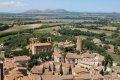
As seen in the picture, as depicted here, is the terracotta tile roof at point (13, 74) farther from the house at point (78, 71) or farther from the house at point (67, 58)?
the house at point (67, 58)

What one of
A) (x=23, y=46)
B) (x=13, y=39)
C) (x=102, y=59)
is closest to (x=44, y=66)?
(x=102, y=59)

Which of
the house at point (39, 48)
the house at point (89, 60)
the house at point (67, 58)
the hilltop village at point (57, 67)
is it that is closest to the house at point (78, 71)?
the hilltop village at point (57, 67)

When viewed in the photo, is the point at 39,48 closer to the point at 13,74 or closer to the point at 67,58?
the point at 67,58

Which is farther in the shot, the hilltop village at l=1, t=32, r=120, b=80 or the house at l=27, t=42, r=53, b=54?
the house at l=27, t=42, r=53, b=54

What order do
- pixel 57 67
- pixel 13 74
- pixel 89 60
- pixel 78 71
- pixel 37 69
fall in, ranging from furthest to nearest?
pixel 89 60 < pixel 57 67 < pixel 37 69 < pixel 78 71 < pixel 13 74

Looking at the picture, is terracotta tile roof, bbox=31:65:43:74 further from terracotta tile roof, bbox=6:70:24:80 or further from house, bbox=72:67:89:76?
house, bbox=72:67:89:76

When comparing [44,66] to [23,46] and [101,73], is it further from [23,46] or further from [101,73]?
[23,46]

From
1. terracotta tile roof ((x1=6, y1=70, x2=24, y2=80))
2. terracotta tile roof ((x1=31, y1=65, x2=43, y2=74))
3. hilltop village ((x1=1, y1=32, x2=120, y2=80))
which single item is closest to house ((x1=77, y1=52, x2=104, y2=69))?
hilltop village ((x1=1, y1=32, x2=120, y2=80))

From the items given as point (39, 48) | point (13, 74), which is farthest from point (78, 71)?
point (39, 48)

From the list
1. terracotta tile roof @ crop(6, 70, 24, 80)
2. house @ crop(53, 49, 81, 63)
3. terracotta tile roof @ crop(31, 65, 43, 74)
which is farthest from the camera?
house @ crop(53, 49, 81, 63)

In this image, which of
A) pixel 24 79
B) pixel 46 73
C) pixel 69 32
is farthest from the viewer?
pixel 69 32

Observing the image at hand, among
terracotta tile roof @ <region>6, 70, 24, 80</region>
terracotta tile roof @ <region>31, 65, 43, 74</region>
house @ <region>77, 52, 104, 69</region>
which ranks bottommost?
house @ <region>77, 52, 104, 69</region>
